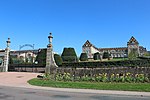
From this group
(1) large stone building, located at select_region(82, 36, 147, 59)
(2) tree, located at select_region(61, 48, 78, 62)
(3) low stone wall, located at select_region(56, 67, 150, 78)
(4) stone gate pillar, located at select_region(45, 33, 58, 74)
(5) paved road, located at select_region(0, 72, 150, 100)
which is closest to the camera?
(5) paved road, located at select_region(0, 72, 150, 100)

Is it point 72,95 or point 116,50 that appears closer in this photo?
point 72,95

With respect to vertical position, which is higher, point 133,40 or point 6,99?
point 133,40

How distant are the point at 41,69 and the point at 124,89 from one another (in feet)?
65.9

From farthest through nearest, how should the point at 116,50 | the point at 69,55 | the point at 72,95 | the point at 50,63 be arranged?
the point at 116,50 < the point at 69,55 < the point at 50,63 < the point at 72,95

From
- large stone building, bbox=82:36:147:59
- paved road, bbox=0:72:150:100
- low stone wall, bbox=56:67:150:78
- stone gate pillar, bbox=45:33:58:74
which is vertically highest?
large stone building, bbox=82:36:147:59

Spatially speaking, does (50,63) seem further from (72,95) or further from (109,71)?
(72,95)

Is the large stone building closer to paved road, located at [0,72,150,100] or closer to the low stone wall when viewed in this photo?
the low stone wall

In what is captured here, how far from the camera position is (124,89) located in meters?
13.0

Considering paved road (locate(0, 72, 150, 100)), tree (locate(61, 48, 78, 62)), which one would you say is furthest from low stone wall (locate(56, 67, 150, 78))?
tree (locate(61, 48, 78, 62))

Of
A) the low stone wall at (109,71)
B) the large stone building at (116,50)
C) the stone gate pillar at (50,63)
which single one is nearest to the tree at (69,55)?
the stone gate pillar at (50,63)

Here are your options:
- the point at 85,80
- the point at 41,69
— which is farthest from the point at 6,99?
the point at 41,69

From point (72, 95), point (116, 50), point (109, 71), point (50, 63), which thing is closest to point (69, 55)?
point (50, 63)

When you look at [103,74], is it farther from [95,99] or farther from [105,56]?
[105,56]

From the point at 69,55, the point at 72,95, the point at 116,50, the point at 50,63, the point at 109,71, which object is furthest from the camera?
the point at 116,50
